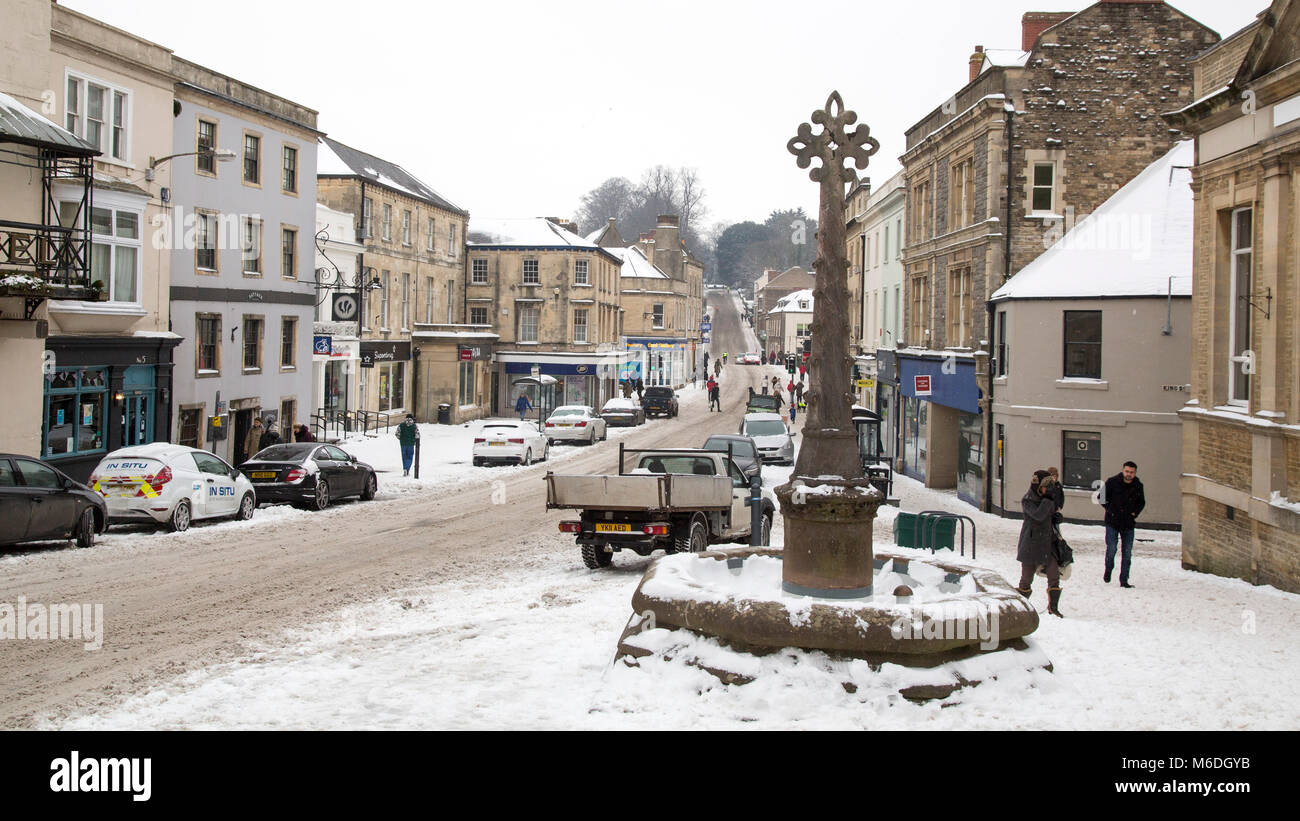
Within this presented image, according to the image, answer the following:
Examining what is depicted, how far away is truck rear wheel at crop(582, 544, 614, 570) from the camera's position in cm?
1675

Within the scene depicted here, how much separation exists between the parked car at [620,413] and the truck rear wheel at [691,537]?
36.2 m

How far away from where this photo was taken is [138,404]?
26312 mm

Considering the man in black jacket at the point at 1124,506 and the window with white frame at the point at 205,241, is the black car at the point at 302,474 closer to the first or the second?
the window with white frame at the point at 205,241

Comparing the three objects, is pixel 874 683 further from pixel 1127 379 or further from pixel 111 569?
pixel 1127 379

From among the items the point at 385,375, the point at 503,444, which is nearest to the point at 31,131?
the point at 503,444

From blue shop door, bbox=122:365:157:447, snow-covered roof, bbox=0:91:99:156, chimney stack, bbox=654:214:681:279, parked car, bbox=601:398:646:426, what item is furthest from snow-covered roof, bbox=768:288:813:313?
snow-covered roof, bbox=0:91:99:156

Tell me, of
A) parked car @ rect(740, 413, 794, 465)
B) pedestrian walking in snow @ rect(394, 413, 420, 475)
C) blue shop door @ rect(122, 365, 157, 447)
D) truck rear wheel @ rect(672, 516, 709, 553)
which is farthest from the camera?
parked car @ rect(740, 413, 794, 465)

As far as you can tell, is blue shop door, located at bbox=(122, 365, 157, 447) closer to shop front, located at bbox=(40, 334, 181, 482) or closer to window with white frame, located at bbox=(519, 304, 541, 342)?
shop front, located at bbox=(40, 334, 181, 482)

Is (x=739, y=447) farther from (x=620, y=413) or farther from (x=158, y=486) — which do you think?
(x=620, y=413)

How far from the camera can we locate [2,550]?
17.2 metres

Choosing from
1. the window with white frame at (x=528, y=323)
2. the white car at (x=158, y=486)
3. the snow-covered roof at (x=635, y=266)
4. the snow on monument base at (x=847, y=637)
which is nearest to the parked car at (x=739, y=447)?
the white car at (x=158, y=486)

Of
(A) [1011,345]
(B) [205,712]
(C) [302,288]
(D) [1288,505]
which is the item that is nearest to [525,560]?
(B) [205,712]

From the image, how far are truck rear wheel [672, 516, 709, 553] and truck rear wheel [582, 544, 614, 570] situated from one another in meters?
1.17

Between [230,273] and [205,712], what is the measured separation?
2451 cm
